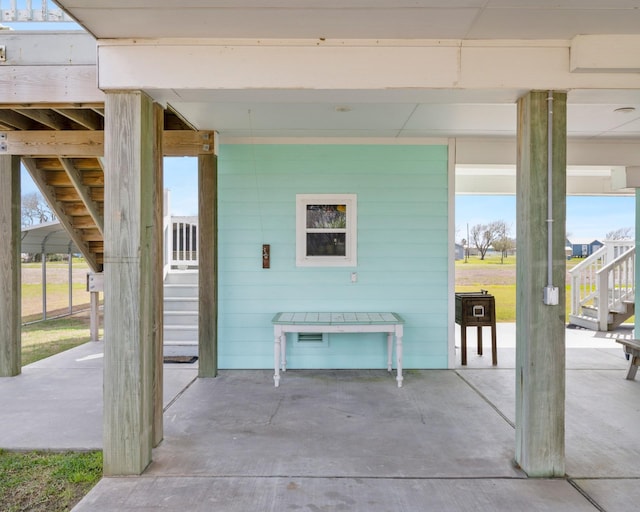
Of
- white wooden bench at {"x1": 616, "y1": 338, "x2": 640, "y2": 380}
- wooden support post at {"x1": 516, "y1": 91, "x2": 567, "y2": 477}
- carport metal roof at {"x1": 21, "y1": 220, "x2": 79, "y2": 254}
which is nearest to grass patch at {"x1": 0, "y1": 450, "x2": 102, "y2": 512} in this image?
wooden support post at {"x1": 516, "y1": 91, "x2": 567, "y2": 477}

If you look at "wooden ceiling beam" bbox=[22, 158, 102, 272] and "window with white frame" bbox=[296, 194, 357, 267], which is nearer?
"window with white frame" bbox=[296, 194, 357, 267]

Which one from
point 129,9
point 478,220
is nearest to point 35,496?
point 129,9

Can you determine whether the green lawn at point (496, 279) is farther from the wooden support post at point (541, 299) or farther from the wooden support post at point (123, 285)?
the wooden support post at point (123, 285)

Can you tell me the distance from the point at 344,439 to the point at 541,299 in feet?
5.73

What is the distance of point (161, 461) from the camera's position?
119 inches

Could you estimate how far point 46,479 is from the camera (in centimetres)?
279

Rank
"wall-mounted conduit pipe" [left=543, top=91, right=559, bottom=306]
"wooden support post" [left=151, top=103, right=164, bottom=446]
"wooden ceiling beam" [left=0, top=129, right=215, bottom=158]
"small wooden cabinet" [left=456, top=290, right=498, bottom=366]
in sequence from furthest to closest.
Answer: "small wooden cabinet" [left=456, top=290, right=498, bottom=366] < "wooden ceiling beam" [left=0, top=129, right=215, bottom=158] < "wooden support post" [left=151, top=103, right=164, bottom=446] < "wall-mounted conduit pipe" [left=543, top=91, right=559, bottom=306]

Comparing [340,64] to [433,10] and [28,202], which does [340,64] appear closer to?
[433,10]

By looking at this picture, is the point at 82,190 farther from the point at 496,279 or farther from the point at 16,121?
the point at 496,279

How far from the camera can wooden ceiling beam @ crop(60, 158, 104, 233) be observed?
5.68m

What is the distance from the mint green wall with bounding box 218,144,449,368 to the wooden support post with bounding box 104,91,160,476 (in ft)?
8.15

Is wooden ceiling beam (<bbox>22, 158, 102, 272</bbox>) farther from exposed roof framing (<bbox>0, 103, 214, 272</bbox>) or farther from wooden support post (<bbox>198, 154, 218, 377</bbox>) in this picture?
wooden support post (<bbox>198, 154, 218, 377</bbox>)

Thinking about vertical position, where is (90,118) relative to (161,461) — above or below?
above

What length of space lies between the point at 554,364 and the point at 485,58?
1.97 metres
